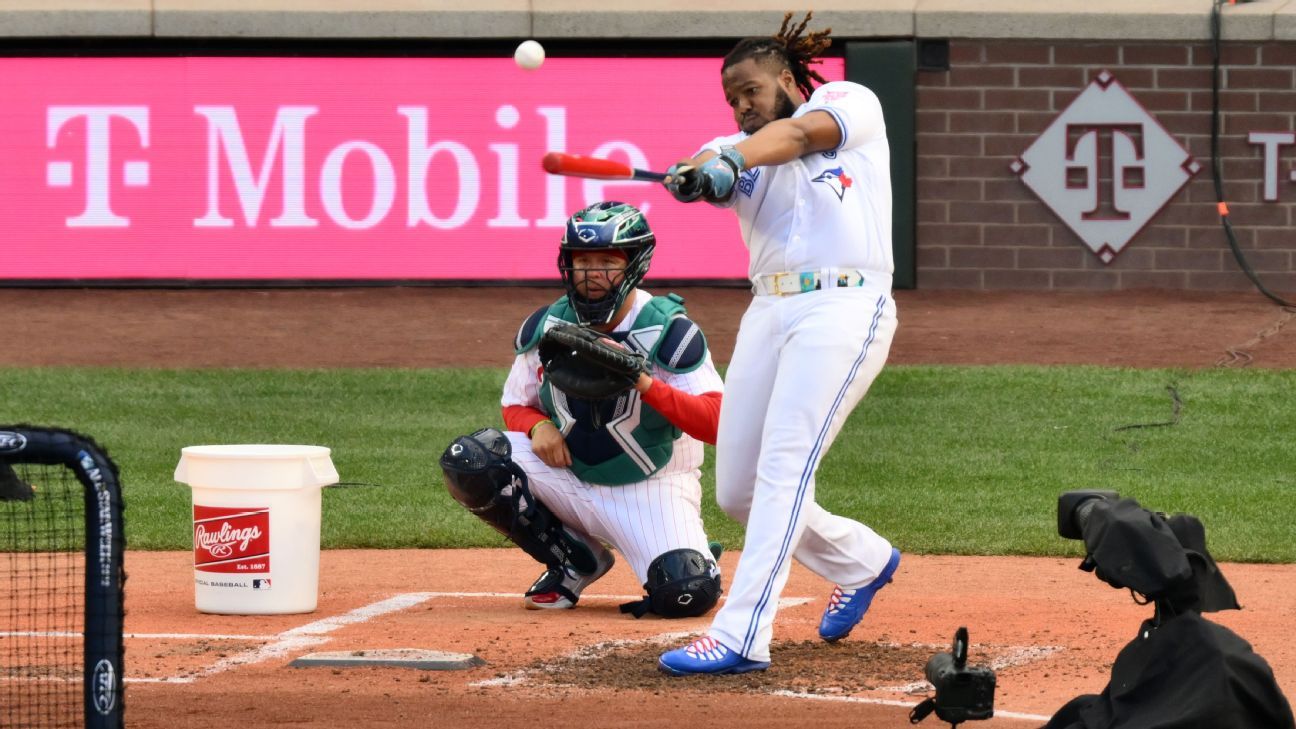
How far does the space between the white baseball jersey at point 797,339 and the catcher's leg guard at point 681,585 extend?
37.2 inches

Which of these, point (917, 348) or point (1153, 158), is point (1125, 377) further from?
point (1153, 158)

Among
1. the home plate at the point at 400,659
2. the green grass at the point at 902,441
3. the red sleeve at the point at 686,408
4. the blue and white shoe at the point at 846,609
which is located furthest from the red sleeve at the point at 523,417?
the green grass at the point at 902,441

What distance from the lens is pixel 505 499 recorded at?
653cm

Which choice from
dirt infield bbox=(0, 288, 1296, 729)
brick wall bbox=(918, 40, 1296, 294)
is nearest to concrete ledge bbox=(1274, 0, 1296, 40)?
brick wall bbox=(918, 40, 1296, 294)

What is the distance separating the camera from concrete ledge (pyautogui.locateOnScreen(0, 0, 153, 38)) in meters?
18.0

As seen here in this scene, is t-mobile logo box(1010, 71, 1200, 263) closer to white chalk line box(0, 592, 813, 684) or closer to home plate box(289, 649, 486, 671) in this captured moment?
white chalk line box(0, 592, 813, 684)

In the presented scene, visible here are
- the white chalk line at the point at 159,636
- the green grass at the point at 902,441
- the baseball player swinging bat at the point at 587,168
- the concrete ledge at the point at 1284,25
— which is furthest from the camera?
the concrete ledge at the point at 1284,25

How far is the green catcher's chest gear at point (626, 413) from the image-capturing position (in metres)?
6.39

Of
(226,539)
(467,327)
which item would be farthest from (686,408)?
(467,327)

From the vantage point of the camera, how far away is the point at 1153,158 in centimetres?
1816

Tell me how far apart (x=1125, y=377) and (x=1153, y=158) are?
4.89 meters

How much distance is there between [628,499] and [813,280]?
1564 millimetres

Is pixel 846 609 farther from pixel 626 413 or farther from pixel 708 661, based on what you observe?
pixel 626 413

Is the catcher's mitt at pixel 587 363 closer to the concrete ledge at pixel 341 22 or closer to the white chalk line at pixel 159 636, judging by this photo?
the white chalk line at pixel 159 636
